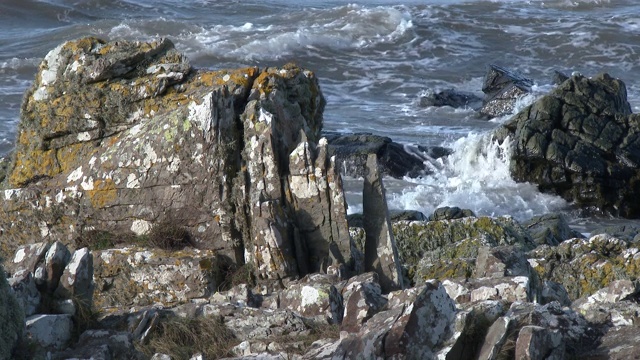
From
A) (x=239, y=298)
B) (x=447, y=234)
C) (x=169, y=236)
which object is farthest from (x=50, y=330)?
(x=447, y=234)

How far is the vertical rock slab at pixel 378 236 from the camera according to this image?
10156 mm

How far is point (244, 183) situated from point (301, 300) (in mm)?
2706

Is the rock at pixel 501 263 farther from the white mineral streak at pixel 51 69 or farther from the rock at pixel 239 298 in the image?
the white mineral streak at pixel 51 69

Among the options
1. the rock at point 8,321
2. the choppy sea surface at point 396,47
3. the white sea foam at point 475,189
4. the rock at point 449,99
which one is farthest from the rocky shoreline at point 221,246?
the rock at point 449,99

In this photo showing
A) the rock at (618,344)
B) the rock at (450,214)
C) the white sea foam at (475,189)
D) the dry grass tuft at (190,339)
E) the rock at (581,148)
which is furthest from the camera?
the white sea foam at (475,189)

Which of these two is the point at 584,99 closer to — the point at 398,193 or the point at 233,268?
the point at 398,193

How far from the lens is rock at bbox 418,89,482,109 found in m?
31.6

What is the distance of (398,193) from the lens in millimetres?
22906

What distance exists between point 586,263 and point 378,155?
1229 cm

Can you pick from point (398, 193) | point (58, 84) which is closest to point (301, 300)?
point (58, 84)

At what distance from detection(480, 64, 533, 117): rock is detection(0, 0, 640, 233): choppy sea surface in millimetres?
451

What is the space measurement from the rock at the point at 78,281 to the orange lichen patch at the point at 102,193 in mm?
3170

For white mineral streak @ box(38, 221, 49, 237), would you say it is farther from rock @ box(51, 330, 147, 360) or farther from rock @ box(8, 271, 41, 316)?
rock @ box(51, 330, 147, 360)

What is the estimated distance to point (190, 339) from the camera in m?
7.09
